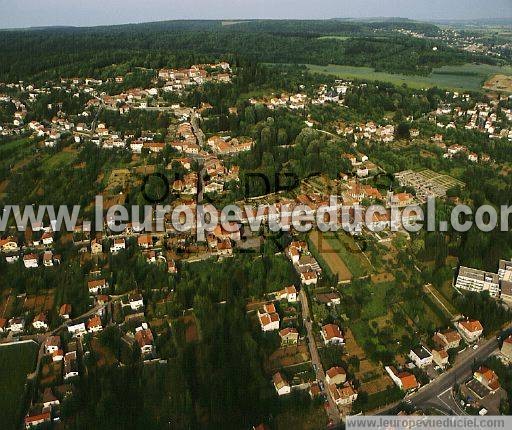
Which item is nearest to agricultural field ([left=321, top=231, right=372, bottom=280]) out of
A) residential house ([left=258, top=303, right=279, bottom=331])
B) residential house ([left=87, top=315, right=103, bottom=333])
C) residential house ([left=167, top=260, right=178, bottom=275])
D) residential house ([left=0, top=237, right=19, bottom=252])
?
residential house ([left=258, top=303, right=279, bottom=331])

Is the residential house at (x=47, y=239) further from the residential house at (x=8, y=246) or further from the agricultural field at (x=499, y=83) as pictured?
the agricultural field at (x=499, y=83)

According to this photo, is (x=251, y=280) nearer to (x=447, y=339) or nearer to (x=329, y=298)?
(x=329, y=298)

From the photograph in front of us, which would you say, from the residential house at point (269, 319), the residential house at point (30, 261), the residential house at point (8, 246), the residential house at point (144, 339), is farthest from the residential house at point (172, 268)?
the residential house at point (8, 246)

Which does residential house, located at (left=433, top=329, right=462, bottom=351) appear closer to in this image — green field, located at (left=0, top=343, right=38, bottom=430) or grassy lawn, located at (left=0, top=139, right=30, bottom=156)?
green field, located at (left=0, top=343, right=38, bottom=430)

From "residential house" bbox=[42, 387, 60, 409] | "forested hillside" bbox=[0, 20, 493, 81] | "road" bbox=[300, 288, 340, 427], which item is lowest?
"road" bbox=[300, 288, 340, 427]

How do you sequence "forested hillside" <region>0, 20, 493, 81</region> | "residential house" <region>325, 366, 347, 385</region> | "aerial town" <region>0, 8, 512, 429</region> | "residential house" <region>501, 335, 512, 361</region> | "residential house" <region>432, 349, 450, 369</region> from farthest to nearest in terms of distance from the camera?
"forested hillside" <region>0, 20, 493, 81</region>, "residential house" <region>501, 335, 512, 361</region>, "residential house" <region>432, 349, 450, 369</region>, "residential house" <region>325, 366, 347, 385</region>, "aerial town" <region>0, 8, 512, 429</region>

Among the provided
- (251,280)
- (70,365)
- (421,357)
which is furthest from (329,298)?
(70,365)
